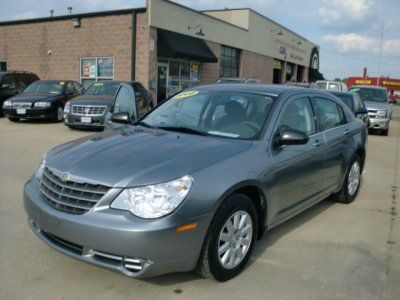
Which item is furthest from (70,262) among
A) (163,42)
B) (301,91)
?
(163,42)

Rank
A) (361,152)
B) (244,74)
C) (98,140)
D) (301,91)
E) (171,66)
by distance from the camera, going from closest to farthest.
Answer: (98,140) → (301,91) → (361,152) → (171,66) → (244,74)

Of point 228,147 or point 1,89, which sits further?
point 1,89

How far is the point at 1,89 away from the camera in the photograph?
55.2 feet

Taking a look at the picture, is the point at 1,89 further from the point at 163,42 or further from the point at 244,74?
the point at 244,74

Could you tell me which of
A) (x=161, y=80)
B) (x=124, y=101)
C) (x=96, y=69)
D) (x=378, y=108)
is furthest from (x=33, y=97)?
(x=378, y=108)

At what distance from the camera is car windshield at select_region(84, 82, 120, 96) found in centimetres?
1426

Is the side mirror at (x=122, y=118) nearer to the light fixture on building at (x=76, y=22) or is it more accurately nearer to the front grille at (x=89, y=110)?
the front grille at (x=89, y=110)

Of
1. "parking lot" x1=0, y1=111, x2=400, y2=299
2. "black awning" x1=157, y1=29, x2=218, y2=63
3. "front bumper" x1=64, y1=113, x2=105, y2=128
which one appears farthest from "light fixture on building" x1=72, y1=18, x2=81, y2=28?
"parking lot" x1=0, y1=111, x2=400, y2=299

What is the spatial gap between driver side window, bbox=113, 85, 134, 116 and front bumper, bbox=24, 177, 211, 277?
3.81 m

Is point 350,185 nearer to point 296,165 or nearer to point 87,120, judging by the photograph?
point 296,165

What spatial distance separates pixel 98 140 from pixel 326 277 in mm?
2361

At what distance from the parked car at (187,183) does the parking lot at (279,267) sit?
0.28 meters

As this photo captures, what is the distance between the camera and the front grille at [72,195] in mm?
3295

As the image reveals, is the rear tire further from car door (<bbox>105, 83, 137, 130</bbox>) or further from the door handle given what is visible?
car door (<bbox>105, 83, 137, 130</bbox>)
